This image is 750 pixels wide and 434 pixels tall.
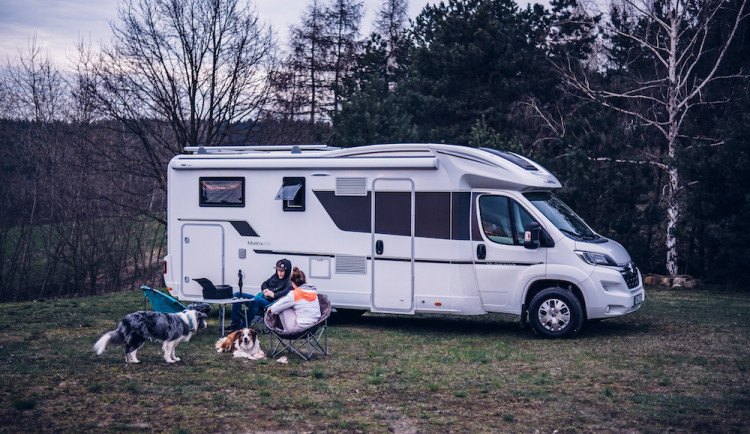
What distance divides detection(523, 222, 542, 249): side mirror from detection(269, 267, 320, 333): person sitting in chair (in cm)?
325

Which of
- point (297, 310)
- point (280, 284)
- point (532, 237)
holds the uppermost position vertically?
point (532, 237)

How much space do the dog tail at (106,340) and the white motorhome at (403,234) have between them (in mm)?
3175

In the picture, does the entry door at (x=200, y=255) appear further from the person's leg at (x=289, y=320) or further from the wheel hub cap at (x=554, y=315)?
the wheel hub cap at (x=554, y=315)

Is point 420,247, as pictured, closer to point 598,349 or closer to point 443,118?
point 598,349

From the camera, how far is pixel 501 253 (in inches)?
414

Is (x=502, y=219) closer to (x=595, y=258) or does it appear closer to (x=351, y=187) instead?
(x=595, y=258)

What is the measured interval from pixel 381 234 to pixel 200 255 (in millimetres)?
3130

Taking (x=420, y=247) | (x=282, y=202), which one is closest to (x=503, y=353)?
(x=420, y=247)

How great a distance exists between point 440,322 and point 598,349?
339 cm

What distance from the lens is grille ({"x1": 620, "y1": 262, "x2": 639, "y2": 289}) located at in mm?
10322

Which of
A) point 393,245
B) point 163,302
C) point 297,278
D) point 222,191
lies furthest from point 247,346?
point 222,191

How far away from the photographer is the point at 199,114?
21.2 metres

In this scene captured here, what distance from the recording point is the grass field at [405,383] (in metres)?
6.38

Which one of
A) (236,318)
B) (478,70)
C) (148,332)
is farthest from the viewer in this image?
(478,70)
